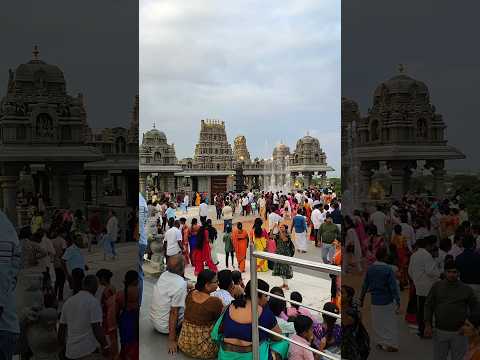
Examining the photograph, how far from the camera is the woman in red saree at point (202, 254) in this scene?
7781mm

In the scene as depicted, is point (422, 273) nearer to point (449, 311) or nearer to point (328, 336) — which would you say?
point (449, 311)

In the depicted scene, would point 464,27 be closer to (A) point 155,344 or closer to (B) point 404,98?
(B) point 404,98

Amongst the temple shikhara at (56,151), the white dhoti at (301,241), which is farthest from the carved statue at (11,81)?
the white dhoti at (301,241)

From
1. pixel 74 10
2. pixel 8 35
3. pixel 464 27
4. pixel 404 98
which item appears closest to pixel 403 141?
pixel 404 98

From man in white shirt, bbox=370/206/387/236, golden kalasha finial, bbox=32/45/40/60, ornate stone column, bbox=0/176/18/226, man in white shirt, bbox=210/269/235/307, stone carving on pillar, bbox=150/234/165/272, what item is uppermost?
golden kalasha finial, bbox=32/45/40/60

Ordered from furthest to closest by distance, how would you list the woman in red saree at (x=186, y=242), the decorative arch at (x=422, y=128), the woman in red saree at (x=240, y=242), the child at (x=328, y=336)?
the woman in red saree at (x=186, y=242)
the woman in red saree at (x=240, y=242)
the child at (x=328, y=336)
the decorative arch at (x=422, y=128)

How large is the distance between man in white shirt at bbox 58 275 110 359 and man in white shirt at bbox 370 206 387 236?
145 cm

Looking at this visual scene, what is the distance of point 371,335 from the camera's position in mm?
2256

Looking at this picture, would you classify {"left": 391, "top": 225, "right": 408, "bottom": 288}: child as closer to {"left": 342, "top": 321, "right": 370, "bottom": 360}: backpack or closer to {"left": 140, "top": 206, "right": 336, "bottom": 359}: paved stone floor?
{"left": 342, "top": 321, "right": 370, "bottom": 360}: backpack

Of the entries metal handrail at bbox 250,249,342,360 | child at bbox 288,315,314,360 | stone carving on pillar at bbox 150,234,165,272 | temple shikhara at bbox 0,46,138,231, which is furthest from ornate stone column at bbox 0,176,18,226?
stone carving on pillar at bbox 150,234,165,272

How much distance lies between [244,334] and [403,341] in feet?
4.99

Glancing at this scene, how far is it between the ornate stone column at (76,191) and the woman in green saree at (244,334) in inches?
56.8

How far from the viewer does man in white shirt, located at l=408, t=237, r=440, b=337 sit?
6.88ft

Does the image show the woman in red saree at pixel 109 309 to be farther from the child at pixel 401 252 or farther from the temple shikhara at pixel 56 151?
the child at pixel 401 252
